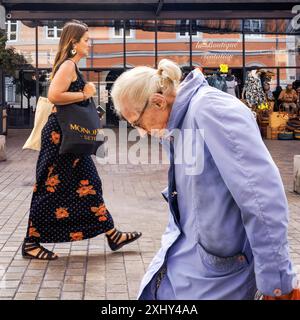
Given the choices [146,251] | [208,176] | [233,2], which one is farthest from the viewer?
[233,2]

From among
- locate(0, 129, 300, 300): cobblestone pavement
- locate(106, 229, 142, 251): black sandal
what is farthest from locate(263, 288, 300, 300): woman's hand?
locate(106, 229, 142, 251): black sandal

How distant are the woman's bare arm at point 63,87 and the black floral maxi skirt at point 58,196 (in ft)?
0.58

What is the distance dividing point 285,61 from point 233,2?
11.1 ft

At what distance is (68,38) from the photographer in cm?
468

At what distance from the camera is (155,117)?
2061mm

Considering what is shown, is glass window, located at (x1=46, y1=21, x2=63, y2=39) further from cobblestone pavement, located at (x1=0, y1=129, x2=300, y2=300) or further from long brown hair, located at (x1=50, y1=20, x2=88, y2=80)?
long brown hair, located at (x1=50, y1=20, x2=88, y2=80)

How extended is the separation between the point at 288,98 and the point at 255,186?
18.1 meters

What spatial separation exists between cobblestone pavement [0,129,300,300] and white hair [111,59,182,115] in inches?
89.4

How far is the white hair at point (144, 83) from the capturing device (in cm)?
200

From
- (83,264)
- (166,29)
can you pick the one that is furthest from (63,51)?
(166,29)

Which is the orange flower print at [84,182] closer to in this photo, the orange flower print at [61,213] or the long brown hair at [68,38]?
the orange flower print at [61,213]

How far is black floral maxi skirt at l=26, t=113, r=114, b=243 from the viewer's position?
185 inches

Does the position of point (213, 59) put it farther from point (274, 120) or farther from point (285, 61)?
point (274, 120)

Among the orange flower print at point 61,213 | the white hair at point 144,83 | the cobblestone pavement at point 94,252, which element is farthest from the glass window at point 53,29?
the white hair at point 144,83
